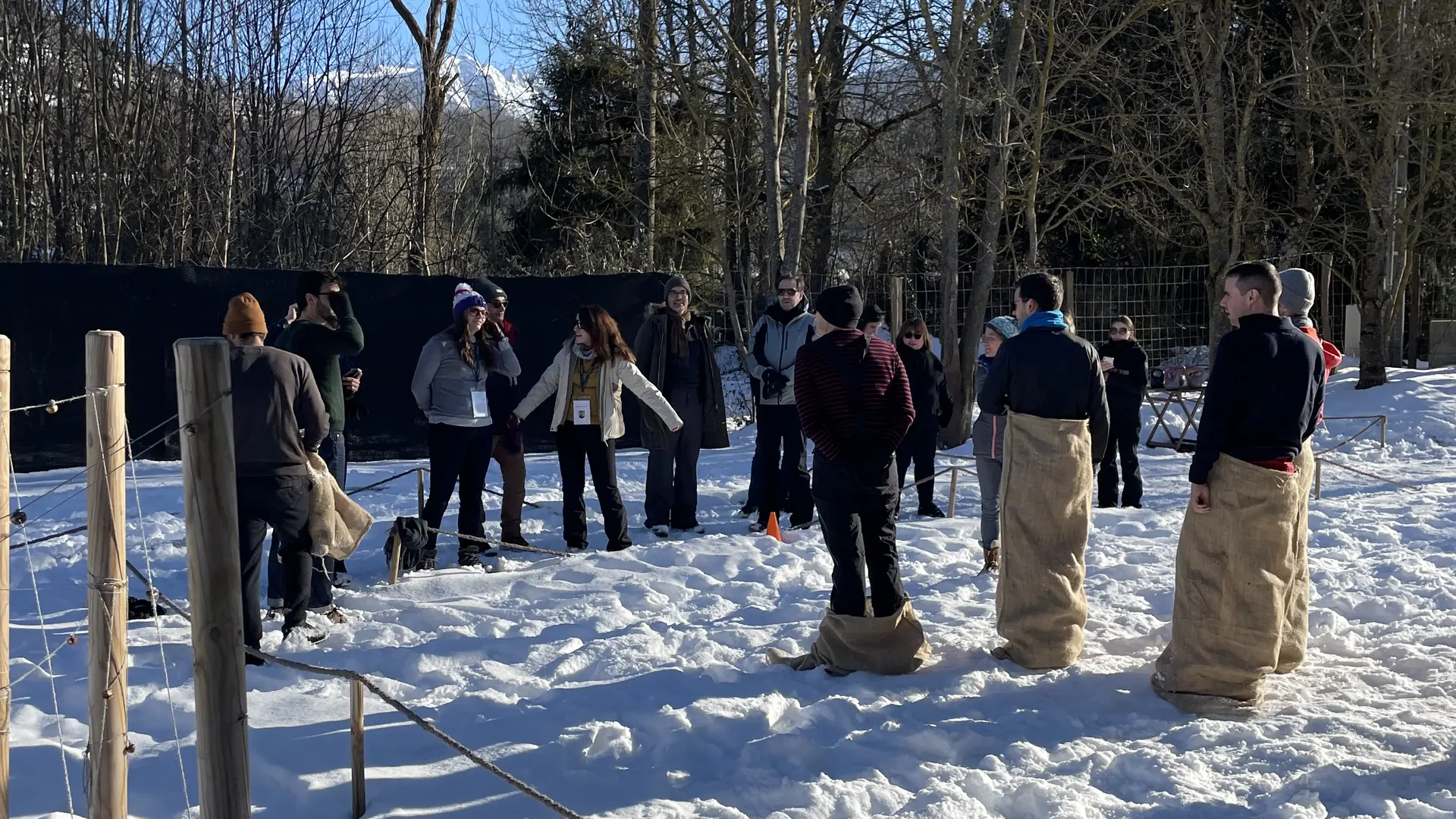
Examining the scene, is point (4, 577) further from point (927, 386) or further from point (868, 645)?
point (927, 386)

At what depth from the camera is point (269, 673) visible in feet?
17.6

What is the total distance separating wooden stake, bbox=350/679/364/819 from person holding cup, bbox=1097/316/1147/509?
708 cm

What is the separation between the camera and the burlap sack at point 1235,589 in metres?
4.92

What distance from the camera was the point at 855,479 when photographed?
537cm

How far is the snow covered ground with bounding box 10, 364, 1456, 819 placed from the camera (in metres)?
4.21

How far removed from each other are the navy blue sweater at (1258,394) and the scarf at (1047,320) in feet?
2.61

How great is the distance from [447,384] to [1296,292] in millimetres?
4699

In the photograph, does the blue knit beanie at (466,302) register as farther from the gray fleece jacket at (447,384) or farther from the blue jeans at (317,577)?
the blue jeans at (317,577)

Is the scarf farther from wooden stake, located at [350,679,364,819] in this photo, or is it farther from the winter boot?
wooden stake, located at [350,679,364,819]

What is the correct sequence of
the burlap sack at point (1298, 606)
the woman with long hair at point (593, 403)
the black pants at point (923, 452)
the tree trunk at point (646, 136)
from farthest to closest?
the tree trunk at point (646, 136) < the black pants at point (923, 452) < the woman with long hair at point (593, 403) < the burlap sack at point (1298, 606)

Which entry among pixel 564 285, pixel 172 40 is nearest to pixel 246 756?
pixel 564 285

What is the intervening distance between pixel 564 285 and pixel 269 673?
23.8ft

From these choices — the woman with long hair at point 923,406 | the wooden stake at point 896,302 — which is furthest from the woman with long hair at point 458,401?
the wooden stake at point 896,302

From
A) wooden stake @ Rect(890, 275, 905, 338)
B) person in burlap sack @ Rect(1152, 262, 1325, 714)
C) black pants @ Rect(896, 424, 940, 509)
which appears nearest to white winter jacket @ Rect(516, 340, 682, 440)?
black pants @ Rect(896, 424, 940, 509)
